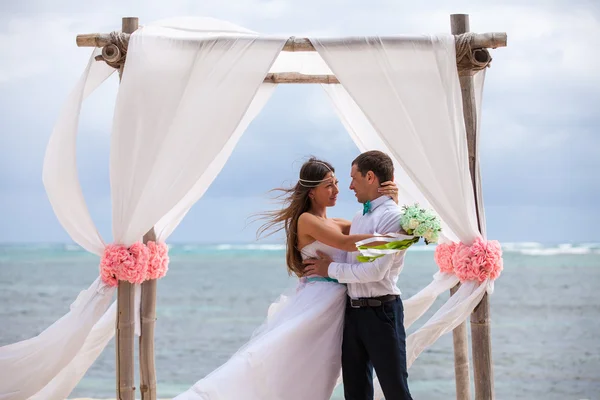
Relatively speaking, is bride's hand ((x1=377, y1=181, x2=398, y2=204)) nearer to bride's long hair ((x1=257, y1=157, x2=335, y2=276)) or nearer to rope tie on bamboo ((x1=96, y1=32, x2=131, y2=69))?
bride's long hair ((x1=257, y1=157, x2=335, y2=276))

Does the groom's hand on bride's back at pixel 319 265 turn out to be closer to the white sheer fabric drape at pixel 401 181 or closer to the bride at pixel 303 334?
the bride at pixel 303 334

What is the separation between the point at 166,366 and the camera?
43.9 feet

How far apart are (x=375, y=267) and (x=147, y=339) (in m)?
2.22

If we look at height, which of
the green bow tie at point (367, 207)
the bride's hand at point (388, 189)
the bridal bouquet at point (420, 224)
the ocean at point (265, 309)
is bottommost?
the ocean at point (265, 309)

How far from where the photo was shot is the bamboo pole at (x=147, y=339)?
19.4ft

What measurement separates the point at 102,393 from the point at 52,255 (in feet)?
73.4

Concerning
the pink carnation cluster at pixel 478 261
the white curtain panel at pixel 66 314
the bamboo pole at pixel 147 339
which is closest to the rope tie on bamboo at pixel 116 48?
the white curtain panel at pixel 66 314

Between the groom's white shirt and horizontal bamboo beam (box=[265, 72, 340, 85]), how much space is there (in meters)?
1.78

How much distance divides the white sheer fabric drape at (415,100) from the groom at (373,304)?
397 millimetres

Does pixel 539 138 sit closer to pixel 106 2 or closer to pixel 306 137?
pixel 306 137

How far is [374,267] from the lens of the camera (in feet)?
14.6

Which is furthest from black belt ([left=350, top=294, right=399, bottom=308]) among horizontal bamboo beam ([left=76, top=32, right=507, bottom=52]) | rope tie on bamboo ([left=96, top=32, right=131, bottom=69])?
rope tie on bamboo ([left=96, top=32, right=131, bottom=69])

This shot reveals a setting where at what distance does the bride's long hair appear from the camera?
4.98 m

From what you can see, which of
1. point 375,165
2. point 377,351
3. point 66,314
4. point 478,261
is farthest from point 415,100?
point 66,314
